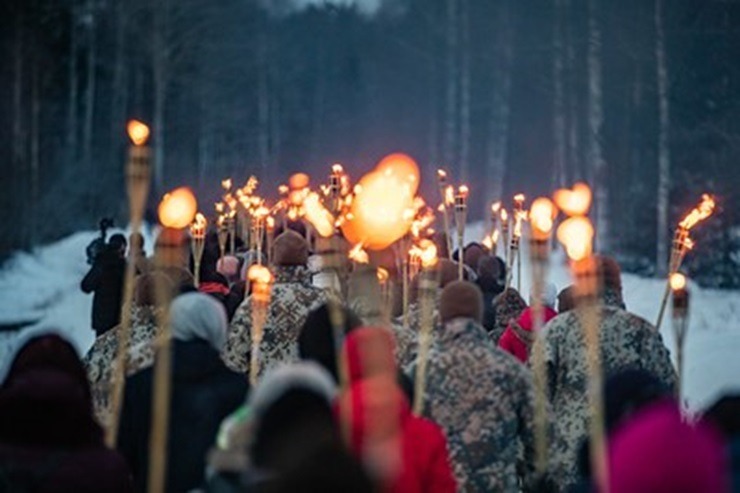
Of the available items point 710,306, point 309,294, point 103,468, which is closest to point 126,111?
point 710,306

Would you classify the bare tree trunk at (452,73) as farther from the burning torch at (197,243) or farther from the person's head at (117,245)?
the burning torch at (197,243)

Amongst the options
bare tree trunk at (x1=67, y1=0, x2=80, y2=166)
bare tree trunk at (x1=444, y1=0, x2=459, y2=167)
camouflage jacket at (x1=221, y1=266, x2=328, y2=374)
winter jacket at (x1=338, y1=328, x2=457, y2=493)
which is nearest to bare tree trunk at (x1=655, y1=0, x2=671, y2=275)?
bare tree trunk at (x1=444, y1=0, x2=459, y2=167)

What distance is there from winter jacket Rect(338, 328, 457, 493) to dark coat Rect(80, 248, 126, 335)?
6.99 m

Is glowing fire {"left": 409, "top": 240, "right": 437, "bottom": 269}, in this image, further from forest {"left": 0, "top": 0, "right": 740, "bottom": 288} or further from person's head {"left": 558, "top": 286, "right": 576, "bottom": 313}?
forest {"left": 0, "top": 0, "right": 740, "bottom": 288}

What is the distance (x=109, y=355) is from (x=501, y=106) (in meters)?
29.4

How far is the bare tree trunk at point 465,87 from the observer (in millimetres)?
37531

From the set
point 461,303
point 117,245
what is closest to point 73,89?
point 117,245

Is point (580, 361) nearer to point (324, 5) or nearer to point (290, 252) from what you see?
point (290, 252)

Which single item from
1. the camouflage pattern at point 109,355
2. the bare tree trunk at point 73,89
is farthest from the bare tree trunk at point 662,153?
the bare tree trunk at point 73,89

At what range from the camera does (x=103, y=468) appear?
482 centimetres

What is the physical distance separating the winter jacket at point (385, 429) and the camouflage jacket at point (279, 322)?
3.13 m

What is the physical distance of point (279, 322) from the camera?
28.3 ft

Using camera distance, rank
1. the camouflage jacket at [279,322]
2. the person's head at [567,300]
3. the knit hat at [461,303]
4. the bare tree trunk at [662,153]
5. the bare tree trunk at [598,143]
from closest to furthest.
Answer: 1. the knit hat at [461,303]
2. the camouflage jacket at [279,322]
3. the person's head at [567,300]
4. the bare tree trunk at [662,153]
5. the bare tree trunk at [598,143]

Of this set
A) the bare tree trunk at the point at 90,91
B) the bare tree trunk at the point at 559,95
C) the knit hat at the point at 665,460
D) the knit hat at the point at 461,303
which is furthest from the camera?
the bare tree trunk at the point at 90,91
